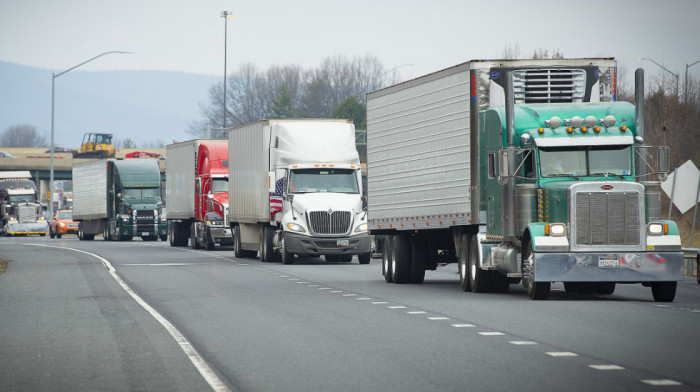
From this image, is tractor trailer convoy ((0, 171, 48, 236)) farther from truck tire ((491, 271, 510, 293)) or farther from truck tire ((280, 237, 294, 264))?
truck tire ((491, 271, 510, 293))

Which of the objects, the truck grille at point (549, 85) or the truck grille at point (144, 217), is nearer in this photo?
the truck grille at point (549, 85)

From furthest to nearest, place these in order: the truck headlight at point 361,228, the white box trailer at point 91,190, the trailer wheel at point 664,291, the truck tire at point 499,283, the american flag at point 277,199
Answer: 1. the white box trailer at point 91,190
2. the american flag at point 277,199
3. the truck headlight at point 361,228
4. the truck tire at point 499,283
5. the trailer wheel at point 664,291

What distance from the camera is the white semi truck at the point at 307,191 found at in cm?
3494

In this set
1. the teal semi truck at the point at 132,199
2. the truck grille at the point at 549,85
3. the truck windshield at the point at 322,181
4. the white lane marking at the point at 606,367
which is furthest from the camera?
the teal semi truck at the point at 132,199

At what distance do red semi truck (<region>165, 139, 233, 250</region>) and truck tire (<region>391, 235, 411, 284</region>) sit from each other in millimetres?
19673

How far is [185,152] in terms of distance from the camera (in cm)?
5019

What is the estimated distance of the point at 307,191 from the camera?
35.4 m

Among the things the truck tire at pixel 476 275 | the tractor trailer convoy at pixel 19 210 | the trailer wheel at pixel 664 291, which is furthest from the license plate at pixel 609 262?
the tractor trailer convoy at pixel 19 210

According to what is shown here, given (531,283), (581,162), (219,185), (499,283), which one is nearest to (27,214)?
(219,185)

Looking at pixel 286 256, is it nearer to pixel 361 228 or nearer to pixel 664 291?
pixel 361 228

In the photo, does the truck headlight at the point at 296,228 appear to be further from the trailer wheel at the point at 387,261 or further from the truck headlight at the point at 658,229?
the truck headlight at the point at 658,229

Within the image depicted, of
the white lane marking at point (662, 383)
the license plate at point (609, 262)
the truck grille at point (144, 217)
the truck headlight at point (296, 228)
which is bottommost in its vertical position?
the white lane marking at point (662, 383)

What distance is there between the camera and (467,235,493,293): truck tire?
21.8 metres

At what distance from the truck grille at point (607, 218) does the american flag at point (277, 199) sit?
17.3 metres
